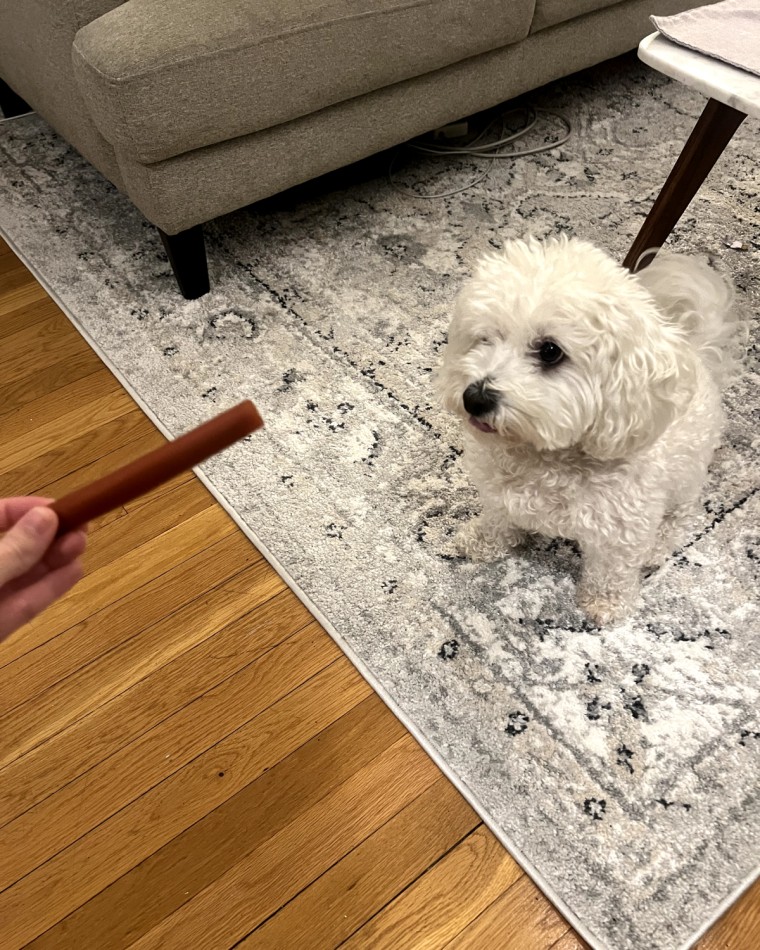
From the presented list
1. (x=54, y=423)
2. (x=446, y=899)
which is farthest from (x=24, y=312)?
(x=446, y=899)

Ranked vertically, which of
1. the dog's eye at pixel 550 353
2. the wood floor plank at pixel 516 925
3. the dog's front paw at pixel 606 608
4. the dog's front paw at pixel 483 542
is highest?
the dog's eye at pixel 550 353

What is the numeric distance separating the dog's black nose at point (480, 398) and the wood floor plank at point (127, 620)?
54 cm

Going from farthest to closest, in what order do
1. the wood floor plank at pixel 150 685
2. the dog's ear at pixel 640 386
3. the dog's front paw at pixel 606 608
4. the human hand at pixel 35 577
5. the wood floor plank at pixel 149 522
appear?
the wood floor plank at pixel 149 522
the dog's front paw at pixel 606 608
the wood floor plank at pixel 150 685
the dog's ear at pixel 640 386
the human hand at pixel 35 577

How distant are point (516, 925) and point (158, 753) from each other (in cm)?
55

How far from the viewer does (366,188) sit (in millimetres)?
1951

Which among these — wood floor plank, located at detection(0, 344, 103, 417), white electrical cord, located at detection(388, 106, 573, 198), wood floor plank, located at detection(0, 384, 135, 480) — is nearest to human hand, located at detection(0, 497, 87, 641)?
wood floor plank, located at detection(0, 384, 135, 480)

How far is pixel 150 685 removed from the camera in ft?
3.63

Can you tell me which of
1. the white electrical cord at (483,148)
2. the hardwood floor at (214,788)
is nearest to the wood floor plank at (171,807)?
the hardwood floor at (214,788)

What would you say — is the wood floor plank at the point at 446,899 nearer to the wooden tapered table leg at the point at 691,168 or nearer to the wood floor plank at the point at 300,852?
the wood floor plank at the point at 300,852

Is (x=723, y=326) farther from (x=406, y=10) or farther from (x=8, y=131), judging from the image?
(x=8, y=131)

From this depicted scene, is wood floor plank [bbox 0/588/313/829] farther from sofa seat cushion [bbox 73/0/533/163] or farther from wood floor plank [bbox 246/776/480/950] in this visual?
sofa seat cushion [bbox 73/0/533/163]

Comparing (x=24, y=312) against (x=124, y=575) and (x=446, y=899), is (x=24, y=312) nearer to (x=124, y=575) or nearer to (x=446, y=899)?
(x=124, y=575)

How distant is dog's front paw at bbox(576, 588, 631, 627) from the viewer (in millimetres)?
1128

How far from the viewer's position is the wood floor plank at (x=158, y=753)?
3.19 feet
